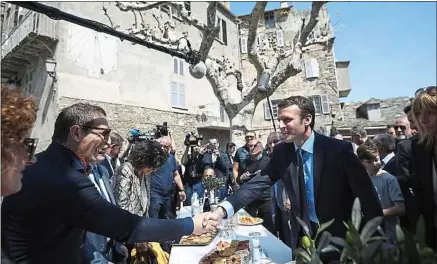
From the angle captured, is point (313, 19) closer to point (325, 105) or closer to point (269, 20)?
point (325, 105)

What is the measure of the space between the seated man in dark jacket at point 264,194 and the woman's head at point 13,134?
295cm

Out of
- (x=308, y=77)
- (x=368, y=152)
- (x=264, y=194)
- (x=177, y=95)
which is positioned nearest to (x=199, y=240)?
(x=264, y=194)

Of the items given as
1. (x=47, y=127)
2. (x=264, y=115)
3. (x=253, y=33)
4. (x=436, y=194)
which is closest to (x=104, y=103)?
(x=47, y=127)

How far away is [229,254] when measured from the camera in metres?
2.07

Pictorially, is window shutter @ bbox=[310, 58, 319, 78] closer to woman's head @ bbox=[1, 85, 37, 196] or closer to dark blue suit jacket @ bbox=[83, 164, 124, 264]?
dark blue suit jacket @ bbox=[83, 164, 124, 264]

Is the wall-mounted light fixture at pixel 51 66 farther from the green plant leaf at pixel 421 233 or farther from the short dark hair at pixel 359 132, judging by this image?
the green plant leaf at pixel 421 233

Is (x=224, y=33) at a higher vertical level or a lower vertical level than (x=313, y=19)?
higher

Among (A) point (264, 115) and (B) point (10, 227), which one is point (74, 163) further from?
(A) point (264, 115)

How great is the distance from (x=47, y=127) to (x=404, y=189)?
12.7m

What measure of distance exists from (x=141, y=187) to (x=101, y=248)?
787 mm

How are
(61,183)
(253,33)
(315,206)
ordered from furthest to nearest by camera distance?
(253,33)
(315,206)
(61,183)

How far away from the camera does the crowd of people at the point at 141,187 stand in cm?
130

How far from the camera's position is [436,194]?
70.7 inches

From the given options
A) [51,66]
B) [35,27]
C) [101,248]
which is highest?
[35,27]
